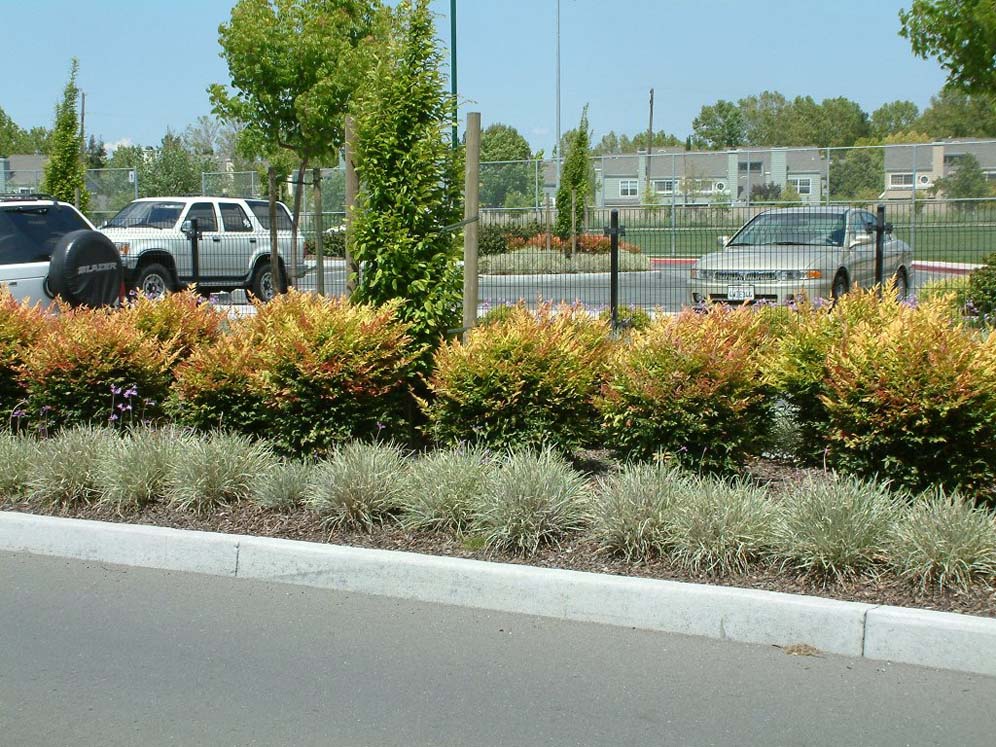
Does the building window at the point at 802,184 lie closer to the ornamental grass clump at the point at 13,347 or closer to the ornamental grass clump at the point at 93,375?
the ornamental grass clump at the point at 13,347

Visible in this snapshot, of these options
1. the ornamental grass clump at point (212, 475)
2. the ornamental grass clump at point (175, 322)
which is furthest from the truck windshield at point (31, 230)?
the ornamental grass clump at point (212, 475)

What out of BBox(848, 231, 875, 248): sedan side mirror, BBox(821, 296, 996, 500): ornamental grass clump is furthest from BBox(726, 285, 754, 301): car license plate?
BBox(821, 296, 996, 500): ornamental grass clump

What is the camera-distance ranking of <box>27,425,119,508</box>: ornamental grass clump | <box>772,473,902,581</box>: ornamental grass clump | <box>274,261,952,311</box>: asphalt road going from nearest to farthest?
<box>772,473,902,581</box>: ornamental grass clump < <box>27,425,119,508</box>: ornamental grass clump < <box>274,261,952,311</box>: asphalt road

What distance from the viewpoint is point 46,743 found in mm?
4340

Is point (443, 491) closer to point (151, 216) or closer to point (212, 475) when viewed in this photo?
point (212, 475)

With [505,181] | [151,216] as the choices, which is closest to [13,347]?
[151,216]

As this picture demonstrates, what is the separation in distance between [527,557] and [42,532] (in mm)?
2959

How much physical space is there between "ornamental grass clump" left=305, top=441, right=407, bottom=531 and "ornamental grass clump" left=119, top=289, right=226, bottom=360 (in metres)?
2.59

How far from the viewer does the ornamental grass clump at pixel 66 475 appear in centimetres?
714

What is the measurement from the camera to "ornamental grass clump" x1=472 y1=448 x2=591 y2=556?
19.9 feet

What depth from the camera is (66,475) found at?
716cm

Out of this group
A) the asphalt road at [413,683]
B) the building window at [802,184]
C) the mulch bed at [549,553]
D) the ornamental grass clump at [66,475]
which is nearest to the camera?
the asphalt road at [413,683]

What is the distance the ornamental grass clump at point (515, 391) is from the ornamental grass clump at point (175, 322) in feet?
8.15

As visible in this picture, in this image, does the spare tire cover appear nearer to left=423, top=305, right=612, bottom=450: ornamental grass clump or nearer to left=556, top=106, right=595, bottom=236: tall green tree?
left=423, top=305, right=612, bottom=450: ornamental grass clump
